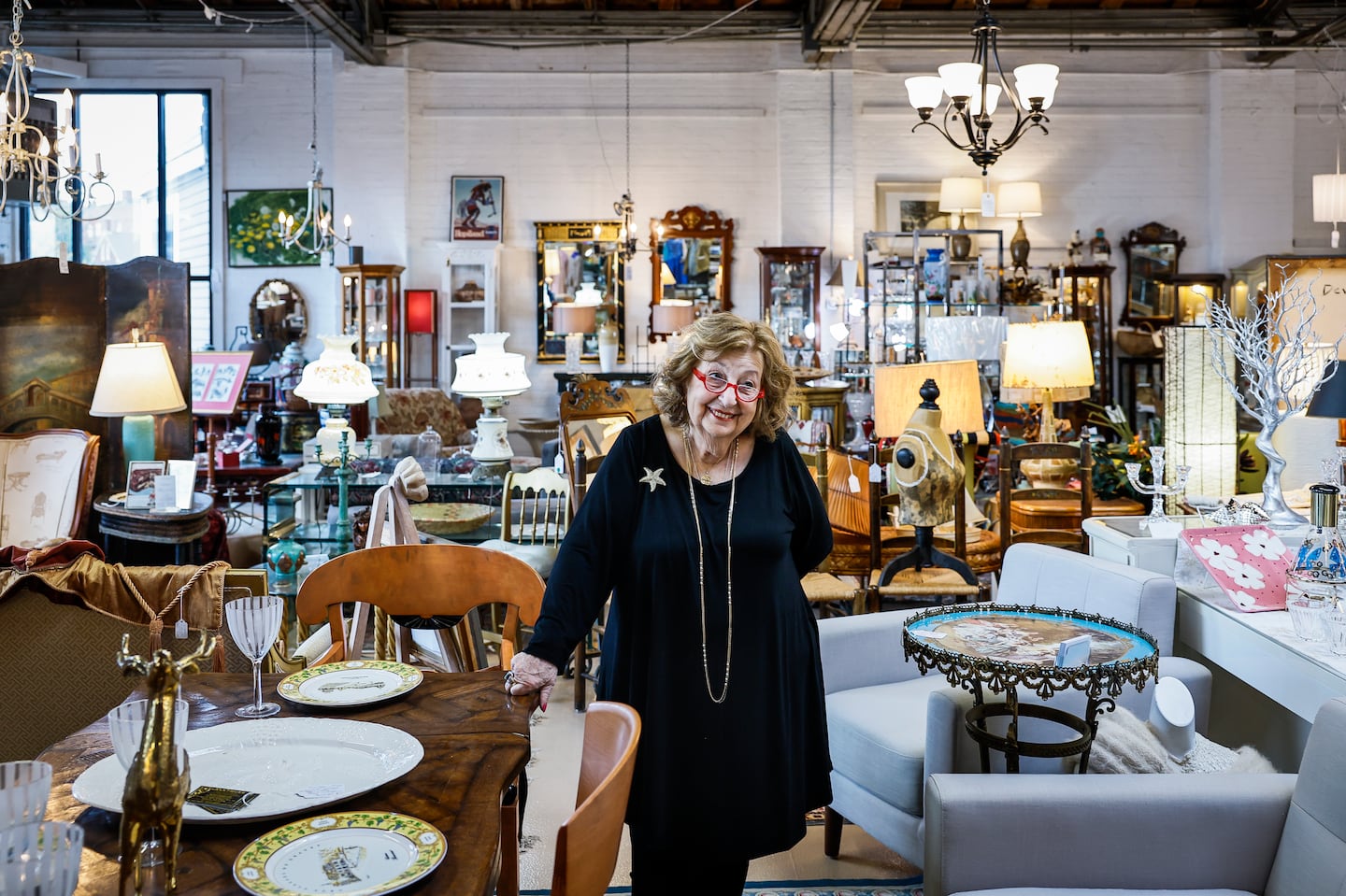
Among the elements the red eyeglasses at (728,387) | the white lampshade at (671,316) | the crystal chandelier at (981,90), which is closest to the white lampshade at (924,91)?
the crystal chandelier at (981,90)

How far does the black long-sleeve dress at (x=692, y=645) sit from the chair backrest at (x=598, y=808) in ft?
1.46

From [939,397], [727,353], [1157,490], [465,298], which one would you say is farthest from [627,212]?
[727,353]

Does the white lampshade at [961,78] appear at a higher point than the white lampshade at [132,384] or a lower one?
higher

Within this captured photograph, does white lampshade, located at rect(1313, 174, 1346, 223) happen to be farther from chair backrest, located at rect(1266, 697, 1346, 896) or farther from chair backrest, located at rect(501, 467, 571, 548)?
chair backrest, located at rect(1266, 697, 1346, 896)

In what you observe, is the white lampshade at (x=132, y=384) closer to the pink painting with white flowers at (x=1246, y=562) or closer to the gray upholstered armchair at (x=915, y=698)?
the gray upholstered armchair at (x=915, y=698)

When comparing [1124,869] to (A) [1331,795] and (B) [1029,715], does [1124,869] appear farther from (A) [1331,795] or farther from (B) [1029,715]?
(B) [1029,715]

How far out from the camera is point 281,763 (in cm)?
186

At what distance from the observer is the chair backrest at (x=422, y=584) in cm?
278

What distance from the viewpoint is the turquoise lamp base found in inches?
246

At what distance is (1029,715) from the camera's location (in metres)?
2.81

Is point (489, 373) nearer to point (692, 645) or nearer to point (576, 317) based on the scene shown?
point (692, 645)

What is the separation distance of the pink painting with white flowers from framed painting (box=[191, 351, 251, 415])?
7.96m

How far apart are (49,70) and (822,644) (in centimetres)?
1079

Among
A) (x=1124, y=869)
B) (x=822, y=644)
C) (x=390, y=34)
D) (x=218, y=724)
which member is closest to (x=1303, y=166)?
(x=390, y=34)
